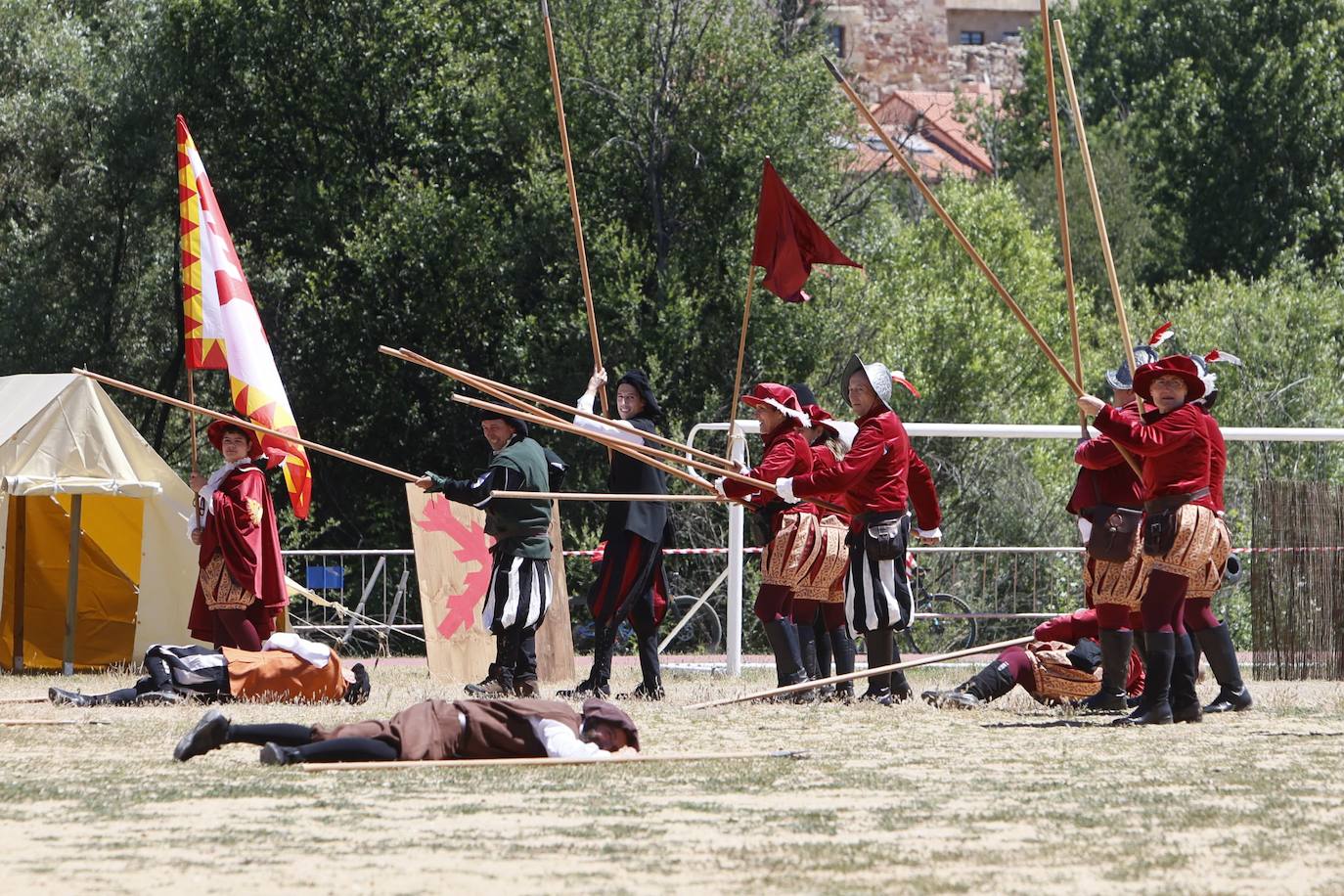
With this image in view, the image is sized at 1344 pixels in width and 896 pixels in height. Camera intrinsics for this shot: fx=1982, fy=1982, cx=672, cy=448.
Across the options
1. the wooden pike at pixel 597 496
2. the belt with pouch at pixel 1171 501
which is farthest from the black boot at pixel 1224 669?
the wooden pike at pixel 597 496

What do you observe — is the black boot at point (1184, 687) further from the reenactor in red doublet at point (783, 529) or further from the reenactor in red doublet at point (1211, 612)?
the reenactor in red doublet at point (783, 529)

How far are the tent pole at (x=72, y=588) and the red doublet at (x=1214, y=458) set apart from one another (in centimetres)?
752

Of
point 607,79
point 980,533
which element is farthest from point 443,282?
point 980,533

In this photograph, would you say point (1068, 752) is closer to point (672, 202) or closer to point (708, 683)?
point (708, 683)

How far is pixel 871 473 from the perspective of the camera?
384 inches

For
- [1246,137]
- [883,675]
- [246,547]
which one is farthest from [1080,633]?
[1246,137]

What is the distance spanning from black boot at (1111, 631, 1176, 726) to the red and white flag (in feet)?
19.6

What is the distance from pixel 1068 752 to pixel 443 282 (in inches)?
655

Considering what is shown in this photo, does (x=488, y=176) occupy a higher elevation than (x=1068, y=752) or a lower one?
higher

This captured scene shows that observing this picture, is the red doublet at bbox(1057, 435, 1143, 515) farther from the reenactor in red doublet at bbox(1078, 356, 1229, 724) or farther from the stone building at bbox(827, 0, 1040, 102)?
the stone building at bbox(827, 0, 1040, 102)

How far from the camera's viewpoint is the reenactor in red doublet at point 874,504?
31.6 feet

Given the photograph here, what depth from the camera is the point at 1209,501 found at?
9.02m

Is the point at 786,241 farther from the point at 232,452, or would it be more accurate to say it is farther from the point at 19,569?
the point at 19,569

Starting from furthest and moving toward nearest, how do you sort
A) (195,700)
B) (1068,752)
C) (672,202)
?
(672,202) → (195,700) → (1068,752)
